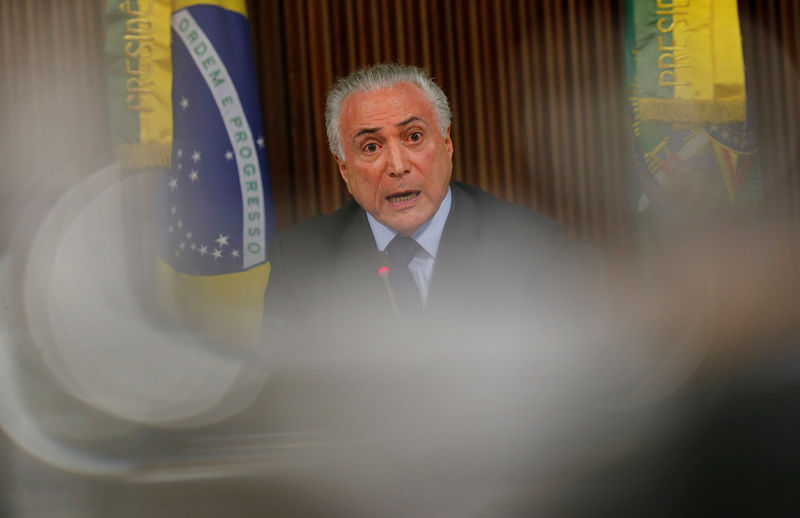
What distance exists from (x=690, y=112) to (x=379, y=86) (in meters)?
2.00

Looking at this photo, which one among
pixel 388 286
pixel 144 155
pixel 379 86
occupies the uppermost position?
pixel 144 155

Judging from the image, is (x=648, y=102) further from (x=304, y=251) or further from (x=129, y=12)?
(x=129, y=12)

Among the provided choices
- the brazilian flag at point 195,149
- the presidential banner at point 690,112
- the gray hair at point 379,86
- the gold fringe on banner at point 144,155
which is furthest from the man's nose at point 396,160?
the presidential banner at point 690,112

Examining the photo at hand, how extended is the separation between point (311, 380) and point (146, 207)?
87.5 inches

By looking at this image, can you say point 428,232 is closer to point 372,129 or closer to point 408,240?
point 408,240

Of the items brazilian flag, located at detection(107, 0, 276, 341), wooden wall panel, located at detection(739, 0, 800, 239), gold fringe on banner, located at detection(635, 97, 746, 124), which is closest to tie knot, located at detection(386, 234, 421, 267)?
brazilian flag, located at detection(107, 0, 276, 341)

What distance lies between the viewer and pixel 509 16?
3197 mm

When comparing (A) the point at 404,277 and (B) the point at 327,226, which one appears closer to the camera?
(A) the point at 404,277

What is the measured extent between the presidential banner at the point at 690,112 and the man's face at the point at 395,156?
6.17 ft

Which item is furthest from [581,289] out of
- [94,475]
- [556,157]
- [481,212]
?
[556,157]

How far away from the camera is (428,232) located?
1.26 meters

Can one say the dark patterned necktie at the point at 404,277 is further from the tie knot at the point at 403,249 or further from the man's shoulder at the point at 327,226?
the man's shoulder at the point at 327,226

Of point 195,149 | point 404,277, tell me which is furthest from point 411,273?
point 195,149

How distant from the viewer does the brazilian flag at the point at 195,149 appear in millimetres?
2748
